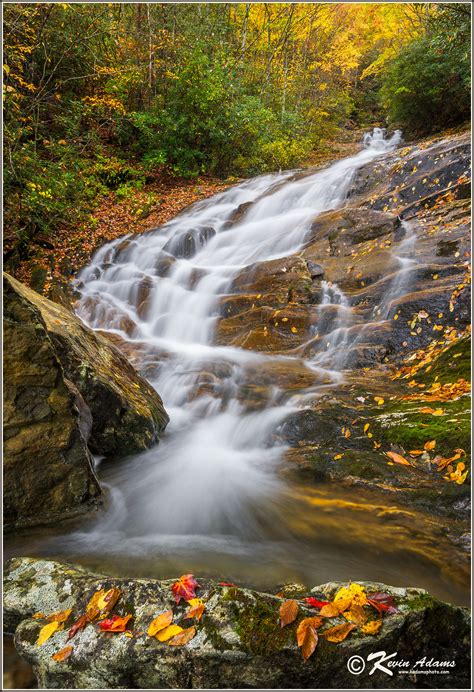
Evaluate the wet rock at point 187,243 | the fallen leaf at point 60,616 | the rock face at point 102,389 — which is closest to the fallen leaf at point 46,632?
the fallen leaf at point 60,616

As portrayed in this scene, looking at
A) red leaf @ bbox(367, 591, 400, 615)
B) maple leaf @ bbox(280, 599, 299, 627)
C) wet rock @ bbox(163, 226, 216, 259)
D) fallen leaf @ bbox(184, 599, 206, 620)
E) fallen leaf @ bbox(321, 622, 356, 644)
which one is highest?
wet rock @ bbox(163, 226, 216, 259)

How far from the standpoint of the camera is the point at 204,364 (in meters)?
6.60

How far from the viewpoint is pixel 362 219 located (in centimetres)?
834

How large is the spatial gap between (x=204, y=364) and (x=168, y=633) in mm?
Answer: 4875

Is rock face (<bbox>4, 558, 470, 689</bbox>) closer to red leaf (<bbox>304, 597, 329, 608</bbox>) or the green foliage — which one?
red leaf (<bbox>304, 597, 329, 608</bbox>)

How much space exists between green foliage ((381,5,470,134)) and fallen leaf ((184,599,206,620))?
12869 mm

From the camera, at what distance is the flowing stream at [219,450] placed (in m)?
2.85

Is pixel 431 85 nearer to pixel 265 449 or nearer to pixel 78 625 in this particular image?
pixel 265 449

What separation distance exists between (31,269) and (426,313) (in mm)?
8488

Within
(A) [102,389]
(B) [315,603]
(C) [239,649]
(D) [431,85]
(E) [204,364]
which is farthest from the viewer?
(D) [431,85]

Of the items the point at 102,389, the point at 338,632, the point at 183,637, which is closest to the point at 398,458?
the point at 338,632

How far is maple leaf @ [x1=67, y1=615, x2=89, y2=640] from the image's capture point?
1.92 meters

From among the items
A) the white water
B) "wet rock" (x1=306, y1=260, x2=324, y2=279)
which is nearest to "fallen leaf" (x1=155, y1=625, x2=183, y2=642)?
the white water

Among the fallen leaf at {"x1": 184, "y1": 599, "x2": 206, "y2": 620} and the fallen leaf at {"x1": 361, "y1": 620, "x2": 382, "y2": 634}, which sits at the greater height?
the fallen leaf at {"x1": 184, "y1": 599, "x2": 206, "y2": 620}
